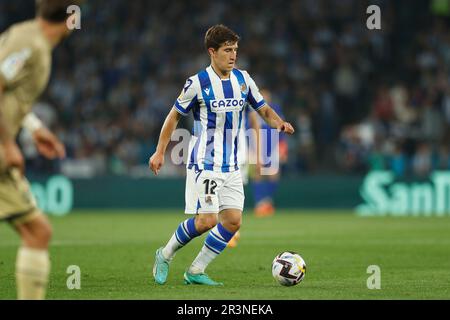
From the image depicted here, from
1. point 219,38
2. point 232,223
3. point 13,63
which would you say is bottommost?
point 232,223

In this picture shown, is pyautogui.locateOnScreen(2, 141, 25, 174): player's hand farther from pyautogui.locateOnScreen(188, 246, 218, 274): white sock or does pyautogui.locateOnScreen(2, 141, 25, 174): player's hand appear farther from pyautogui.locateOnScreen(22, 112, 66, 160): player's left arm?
pyautogui.locateOnScreen(188, 246, 218, 274): white sock

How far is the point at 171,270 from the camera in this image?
10797 millimetres

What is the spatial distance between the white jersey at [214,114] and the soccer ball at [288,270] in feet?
3.27

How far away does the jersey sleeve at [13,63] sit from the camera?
620 cm

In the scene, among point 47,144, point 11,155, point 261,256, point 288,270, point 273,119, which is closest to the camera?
point 11,155

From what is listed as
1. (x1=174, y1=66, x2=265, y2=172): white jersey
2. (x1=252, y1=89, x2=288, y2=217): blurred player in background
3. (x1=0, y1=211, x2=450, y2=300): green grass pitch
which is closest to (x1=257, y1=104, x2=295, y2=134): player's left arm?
(x1=174, y1=66, x2=265, y2=172): white jersey

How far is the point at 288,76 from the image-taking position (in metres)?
25.3

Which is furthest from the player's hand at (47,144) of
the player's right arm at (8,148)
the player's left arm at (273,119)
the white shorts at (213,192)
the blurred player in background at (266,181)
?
the blurred player in background at (266,181)

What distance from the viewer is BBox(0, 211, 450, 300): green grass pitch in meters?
8.59

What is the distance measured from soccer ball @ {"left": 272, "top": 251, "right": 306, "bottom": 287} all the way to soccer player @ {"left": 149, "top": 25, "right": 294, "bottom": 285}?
0.54 metres

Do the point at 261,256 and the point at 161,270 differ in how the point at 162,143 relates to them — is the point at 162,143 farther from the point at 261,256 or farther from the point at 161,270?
the point at 261,256

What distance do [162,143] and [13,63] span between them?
3.17 meters

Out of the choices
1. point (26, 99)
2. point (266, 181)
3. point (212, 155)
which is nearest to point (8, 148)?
point (26, 99)
